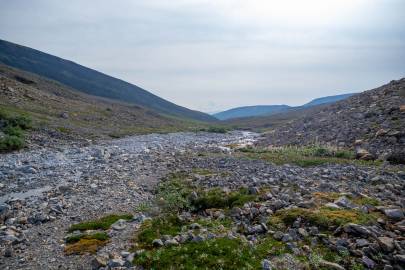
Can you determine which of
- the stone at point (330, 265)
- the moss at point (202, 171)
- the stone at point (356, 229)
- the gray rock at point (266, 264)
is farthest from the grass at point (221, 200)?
the moss at point (202, 171)

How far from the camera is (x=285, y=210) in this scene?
13867mm

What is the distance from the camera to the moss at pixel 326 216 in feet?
40.6

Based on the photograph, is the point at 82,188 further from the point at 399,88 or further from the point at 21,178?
the point at 399,88

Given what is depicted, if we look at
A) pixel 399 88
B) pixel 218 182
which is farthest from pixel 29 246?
pixel 399 88

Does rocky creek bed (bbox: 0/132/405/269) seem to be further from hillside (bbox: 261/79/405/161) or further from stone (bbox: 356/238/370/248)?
hillside (bbox: 261/79/405/161)

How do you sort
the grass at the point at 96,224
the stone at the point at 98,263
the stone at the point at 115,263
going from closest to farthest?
the stone at the point at 115,263 < the stone at the point at 98,263 < the grass at the point at 96,224

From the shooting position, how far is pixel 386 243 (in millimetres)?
10781

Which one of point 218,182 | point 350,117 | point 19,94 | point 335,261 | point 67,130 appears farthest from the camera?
point 19,94

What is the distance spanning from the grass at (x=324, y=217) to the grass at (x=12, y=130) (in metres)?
28.1

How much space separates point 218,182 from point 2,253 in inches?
422

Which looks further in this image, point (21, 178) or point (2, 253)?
point (21, 178)

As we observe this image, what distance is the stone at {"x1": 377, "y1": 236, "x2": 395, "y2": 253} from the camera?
1067cm

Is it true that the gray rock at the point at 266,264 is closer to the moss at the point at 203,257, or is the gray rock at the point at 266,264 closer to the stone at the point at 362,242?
the moss at the point at 203,257

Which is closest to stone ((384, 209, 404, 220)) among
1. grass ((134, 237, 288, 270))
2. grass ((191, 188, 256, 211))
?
grass ((134, 237, 288, 270))
